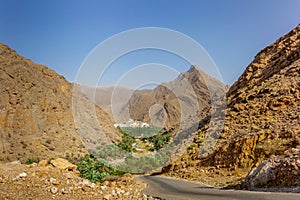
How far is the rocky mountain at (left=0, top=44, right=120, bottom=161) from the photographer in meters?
39.4

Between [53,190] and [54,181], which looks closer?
[53,190]

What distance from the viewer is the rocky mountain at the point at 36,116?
39.4 m

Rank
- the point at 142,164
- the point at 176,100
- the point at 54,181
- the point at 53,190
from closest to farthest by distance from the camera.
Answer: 1. the point at 53,190
2. the point at 54,181
3. the point at 142,164
4. the point at 176,100

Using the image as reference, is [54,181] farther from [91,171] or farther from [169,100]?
Result: [169,100]

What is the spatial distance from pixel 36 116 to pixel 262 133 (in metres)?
36.7

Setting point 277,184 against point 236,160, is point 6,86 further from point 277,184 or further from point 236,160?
point 277,184

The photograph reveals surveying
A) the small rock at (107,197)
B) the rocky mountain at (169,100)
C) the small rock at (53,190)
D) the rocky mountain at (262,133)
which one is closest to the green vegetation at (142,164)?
the rocky mountain at (262,133)

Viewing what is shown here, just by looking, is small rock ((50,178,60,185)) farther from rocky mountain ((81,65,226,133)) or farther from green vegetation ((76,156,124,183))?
rocky mountain ((81,65,226,133))

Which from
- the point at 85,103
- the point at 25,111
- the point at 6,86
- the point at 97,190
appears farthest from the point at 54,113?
the point at 97,190

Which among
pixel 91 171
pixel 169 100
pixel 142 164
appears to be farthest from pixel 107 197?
pixel 169 100

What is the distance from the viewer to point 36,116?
45438 mm

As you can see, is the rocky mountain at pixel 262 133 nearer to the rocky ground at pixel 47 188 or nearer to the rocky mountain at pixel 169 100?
the rocky ground at pixel 47 188

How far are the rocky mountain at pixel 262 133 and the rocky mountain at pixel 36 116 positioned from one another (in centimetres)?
1975

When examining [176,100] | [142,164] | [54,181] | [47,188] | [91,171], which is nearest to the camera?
[47,188]
